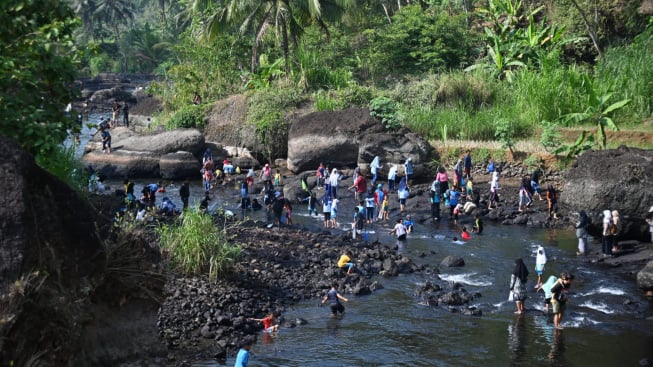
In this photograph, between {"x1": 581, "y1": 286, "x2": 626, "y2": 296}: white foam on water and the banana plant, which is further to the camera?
the banana plant

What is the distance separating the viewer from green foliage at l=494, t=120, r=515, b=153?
32125mm

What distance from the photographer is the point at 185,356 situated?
14188 millimetres

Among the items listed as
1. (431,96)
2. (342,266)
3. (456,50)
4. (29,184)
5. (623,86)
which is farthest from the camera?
(456,50)

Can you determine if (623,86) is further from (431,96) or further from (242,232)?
(242,232)

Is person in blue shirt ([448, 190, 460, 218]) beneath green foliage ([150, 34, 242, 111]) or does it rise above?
beneath

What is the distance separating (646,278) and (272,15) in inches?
980

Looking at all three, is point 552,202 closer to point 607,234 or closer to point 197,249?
point 607,234

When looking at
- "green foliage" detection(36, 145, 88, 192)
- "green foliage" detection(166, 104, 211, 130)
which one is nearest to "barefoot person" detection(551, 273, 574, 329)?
"green foliage" detection(36, 145, 88, 192)

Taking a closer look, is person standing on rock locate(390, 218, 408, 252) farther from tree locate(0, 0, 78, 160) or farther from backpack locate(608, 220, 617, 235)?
tree locate(0, 0, 78, 160)

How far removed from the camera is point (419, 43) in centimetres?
4147

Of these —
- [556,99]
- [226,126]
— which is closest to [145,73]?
[226,126]

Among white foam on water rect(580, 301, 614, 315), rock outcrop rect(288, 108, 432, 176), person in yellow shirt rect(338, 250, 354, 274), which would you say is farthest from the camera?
rock outcrop rect(288, 108, 432, 176)

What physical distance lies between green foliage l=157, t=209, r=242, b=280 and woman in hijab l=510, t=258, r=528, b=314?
21.3ft

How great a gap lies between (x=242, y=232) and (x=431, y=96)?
57.8 feet
